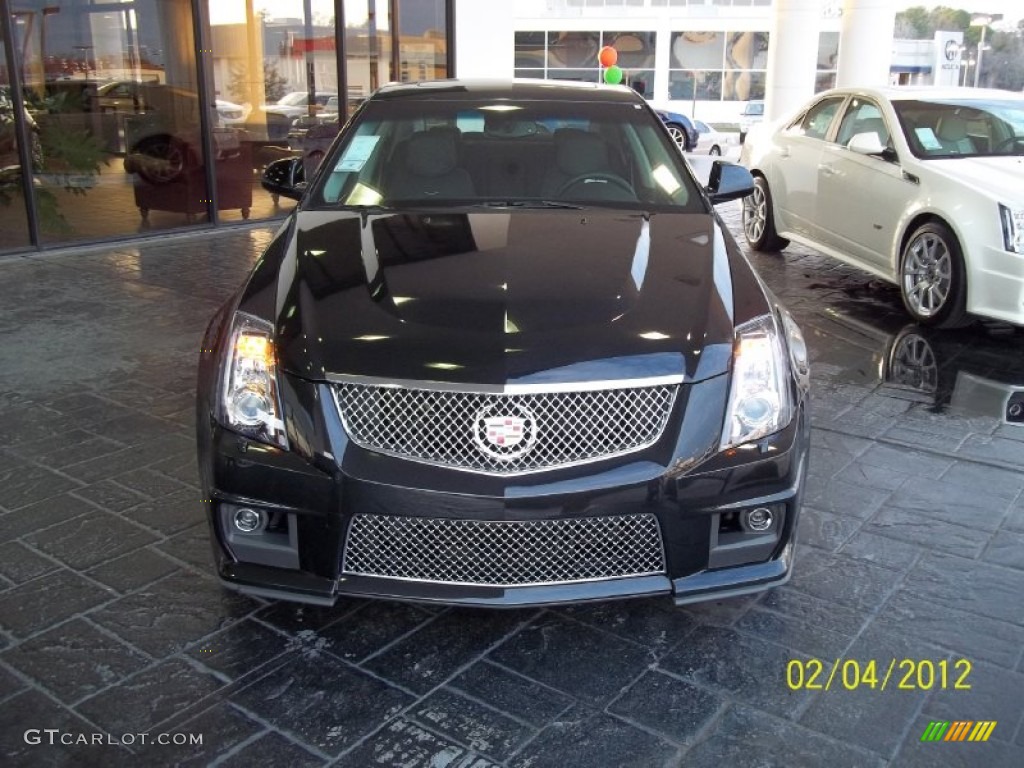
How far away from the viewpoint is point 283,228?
3.76m

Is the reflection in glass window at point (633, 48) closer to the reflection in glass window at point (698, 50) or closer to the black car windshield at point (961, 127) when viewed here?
the reflection in glass window at point (698, 50)

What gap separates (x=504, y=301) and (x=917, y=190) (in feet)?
16.1

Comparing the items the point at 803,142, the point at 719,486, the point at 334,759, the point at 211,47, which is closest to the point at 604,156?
the point at 719,486

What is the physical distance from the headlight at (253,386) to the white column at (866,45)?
16.0 metres

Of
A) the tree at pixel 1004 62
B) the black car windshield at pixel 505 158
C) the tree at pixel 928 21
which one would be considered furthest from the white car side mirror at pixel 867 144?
the tree at pixel 928 21

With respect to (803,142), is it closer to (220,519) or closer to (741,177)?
(741,177)

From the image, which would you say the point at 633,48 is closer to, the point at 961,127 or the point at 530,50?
the point at 530,50

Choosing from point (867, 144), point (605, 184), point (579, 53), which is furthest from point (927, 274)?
point (579, 53)

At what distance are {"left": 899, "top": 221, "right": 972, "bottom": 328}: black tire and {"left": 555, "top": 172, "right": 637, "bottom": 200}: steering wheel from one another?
3.32 meters

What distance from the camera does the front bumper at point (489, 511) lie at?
2.66m

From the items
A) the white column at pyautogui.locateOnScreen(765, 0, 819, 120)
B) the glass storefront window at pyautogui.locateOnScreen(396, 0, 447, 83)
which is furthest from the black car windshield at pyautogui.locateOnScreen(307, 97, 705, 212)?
the white column at pyautogui.locateOnScreen(765, 0, 819, 120)

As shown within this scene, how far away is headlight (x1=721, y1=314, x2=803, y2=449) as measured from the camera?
2.82 m

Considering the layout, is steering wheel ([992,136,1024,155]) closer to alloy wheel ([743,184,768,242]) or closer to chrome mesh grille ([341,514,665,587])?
alloy wheel ([743,184,768,242])

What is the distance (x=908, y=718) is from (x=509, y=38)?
518 inches
